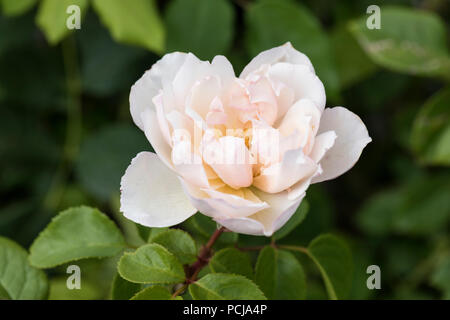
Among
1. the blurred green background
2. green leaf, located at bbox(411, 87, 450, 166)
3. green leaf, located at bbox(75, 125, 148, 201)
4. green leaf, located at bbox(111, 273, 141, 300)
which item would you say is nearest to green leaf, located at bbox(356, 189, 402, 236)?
the blurred green background

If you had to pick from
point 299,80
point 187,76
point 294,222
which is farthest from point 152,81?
point 294,222

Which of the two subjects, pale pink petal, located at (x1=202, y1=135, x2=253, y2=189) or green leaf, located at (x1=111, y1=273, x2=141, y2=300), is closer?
pale pink petal, located at (x1=202, y1=135, x2=253, y2=189)

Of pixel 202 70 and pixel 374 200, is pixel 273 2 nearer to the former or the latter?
pixel 202 70

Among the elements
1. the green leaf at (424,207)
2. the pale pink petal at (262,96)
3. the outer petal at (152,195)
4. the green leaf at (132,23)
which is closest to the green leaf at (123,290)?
the outer petal at (152,195)

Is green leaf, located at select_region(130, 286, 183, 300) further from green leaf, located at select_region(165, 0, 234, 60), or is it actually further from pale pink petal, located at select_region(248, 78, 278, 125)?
green leaf, located at select_region(165, 0, 234, 60)

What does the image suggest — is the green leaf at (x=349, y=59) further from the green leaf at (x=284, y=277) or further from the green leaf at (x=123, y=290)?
the green leaf at (x=123, y=290)

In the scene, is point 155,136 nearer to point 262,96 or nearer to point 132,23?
point 262,96
